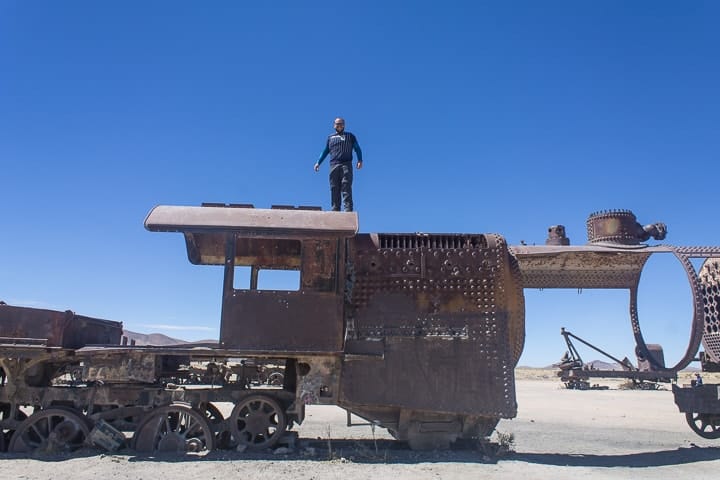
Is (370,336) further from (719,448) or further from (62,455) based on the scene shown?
(719,448)

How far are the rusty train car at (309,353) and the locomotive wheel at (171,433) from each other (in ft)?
0.07

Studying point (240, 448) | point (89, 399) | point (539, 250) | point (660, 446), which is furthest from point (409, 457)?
point (660, 446)

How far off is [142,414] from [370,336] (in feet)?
12.5

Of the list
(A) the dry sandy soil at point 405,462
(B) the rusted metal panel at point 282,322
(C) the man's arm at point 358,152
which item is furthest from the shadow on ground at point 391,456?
(C) the man's arm at point 358,152

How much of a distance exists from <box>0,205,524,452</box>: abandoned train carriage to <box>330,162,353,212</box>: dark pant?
3.67 feet

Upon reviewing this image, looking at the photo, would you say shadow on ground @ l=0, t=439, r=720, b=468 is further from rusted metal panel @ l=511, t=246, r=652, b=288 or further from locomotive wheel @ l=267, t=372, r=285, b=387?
rusted metal panel @ l=511, t=246, r=652, b=288

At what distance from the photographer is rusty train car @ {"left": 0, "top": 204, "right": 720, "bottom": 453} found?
7.95 m

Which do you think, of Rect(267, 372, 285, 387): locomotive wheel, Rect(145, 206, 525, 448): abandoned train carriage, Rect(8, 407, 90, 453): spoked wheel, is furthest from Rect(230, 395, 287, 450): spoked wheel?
Rect(8, 407, 90, 453): spoked wheel

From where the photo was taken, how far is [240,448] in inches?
309

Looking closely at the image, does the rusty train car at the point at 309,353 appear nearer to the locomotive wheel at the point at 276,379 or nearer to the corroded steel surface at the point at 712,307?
the locomotive wheel at the point at 276,379

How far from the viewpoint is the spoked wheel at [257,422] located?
801 centimetres

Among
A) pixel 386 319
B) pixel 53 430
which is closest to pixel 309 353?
pixel 386 319

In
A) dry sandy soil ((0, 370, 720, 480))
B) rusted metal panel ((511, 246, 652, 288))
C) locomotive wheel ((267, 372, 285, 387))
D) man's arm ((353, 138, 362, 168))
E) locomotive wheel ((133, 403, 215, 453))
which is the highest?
man's arm ((353, 138, 362, 168))

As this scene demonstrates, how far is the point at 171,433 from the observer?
314 inches
